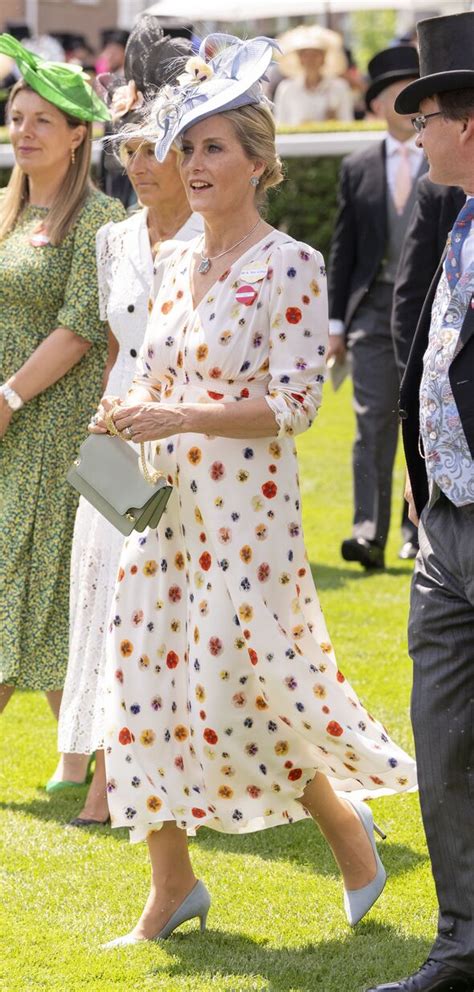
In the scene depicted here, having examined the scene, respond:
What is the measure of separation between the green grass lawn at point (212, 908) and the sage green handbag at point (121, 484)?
112 centimetres

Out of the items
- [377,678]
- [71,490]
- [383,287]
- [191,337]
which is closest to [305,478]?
[383,287]

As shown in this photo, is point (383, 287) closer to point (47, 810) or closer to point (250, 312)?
point (47, 810)

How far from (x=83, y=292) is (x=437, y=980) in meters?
2.63

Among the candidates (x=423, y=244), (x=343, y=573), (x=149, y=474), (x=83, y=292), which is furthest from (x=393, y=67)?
(x=149, y=474)

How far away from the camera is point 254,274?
4180mm

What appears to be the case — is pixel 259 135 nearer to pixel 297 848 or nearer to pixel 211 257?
pixel 211 257

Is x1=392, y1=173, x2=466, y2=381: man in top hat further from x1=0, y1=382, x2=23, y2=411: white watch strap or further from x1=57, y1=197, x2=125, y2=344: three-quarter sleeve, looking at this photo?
x1=0, y1=382, x2=23, y2=411: white watch strap

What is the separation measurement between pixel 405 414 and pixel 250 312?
519 mm

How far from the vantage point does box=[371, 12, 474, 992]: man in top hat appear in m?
3.65

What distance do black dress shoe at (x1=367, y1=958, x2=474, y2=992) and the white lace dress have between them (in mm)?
1683

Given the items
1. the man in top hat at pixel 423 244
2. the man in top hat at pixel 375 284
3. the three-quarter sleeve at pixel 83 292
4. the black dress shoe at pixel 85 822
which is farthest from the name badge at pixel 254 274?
the man in top hat at pixel 375 284

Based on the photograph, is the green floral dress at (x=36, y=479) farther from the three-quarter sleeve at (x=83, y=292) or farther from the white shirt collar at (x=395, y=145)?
the white shirt collar at (x=395, y=145)

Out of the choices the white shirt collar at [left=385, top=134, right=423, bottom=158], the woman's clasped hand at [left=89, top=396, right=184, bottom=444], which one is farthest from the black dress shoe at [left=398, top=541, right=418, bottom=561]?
the woman's clasped hand at [left=89, top=396, right=184, bottom=444]

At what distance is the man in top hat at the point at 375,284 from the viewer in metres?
8.98
